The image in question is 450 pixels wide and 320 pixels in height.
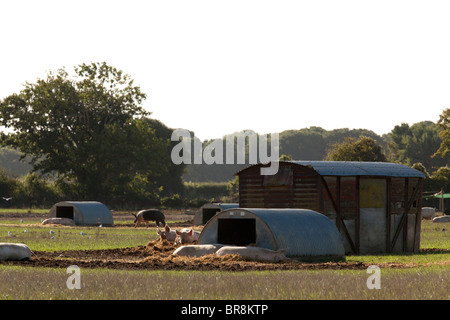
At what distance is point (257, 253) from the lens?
27.1 meters

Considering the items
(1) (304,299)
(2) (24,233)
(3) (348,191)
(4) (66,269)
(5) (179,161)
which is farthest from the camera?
(5) (179,161)

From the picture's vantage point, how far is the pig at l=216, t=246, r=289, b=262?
88.3ft

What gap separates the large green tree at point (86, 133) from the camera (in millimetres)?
94688

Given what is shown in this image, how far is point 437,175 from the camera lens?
10062 cm

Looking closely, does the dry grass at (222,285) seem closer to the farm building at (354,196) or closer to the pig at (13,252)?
the pig at (13,252)

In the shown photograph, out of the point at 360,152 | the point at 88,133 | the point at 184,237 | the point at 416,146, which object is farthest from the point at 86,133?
the point at 416,146

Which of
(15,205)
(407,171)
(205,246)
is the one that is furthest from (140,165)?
(205,246)

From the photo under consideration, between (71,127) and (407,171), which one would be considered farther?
(71,127)

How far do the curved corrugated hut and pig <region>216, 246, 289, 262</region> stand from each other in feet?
1.54

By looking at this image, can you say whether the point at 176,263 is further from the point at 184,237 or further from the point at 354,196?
the point at 354,196

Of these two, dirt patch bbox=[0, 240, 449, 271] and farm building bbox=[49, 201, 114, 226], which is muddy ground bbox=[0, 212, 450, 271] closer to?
dirt patch bbox=[0, 240, 449, 271]
